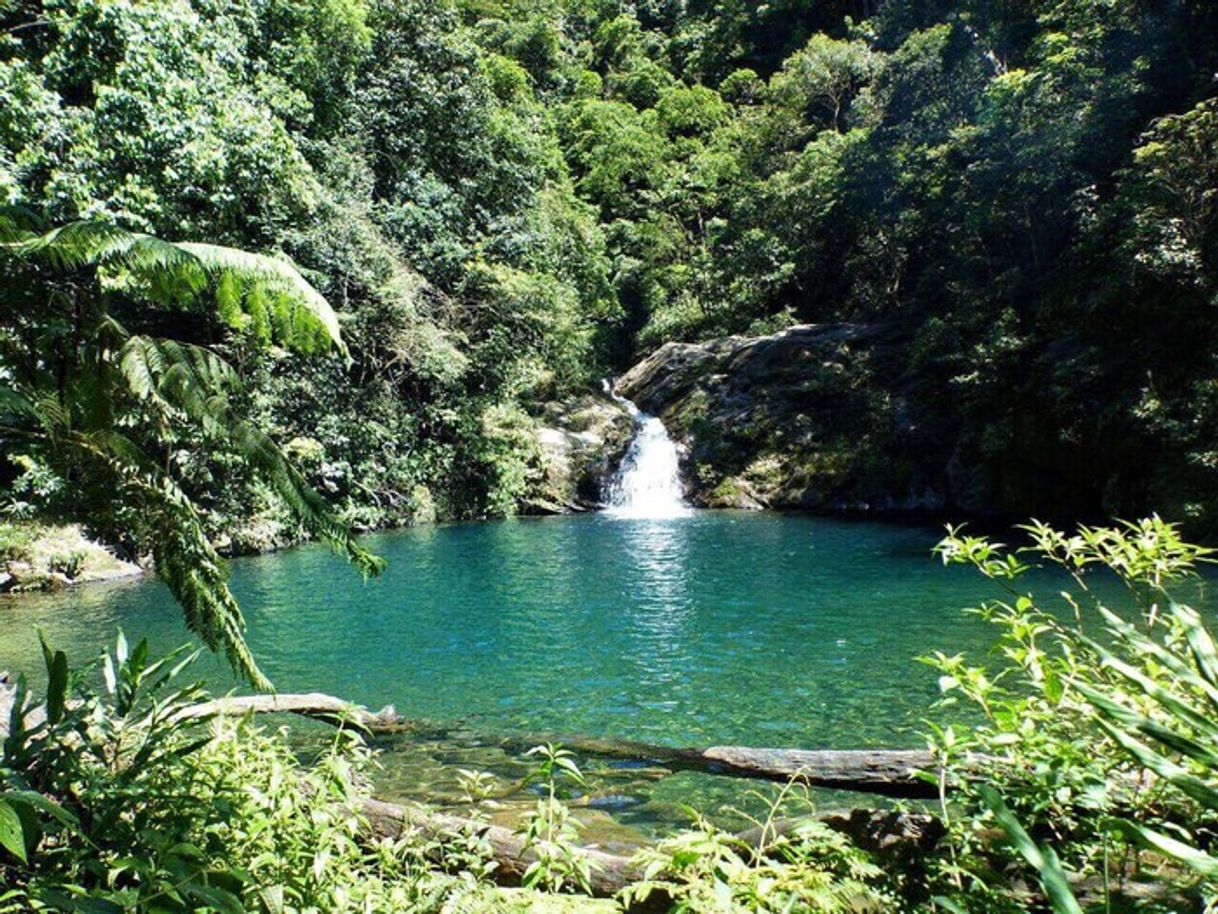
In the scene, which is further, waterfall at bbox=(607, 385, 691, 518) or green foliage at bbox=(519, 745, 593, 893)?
waterfall at bbox=(607, 385, 691, 518)

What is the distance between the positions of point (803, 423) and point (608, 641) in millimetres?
16133

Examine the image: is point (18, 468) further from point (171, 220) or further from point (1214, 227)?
point (1214, 227)

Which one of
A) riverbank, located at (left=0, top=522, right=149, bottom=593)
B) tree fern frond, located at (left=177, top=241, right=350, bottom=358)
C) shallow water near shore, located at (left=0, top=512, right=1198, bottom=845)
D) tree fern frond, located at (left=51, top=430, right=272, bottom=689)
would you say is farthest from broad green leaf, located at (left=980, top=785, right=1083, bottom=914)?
riverbank, located at (left=0, top=522, right=149, bottom=593)

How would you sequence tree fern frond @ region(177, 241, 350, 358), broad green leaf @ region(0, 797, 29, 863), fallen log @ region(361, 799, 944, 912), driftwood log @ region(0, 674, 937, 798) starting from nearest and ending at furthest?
broad green leaf @ region(0, 797, 29, 863) < fallen log @ region(361, 799, 944, 912) < driftwood log @ region(0, 674, 937, 798) < tree fern frond @ region(177, 241, 350, 358)

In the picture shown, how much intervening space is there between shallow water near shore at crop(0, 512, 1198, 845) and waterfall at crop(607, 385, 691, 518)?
25.7ft

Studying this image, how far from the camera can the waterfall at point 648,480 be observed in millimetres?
23781

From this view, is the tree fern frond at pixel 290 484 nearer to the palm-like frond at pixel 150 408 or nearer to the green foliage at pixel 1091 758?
the palm-like frond at pixel 150 408

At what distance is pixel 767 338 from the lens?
25641 mm

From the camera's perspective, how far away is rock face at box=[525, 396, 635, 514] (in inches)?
932

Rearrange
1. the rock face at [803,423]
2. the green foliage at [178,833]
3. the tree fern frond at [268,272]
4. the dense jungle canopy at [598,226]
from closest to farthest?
the green foliage at [178,833]
the tree fern frond at [268,272]
the dense jungle canopy at [598,226]
the rock face at [803,423]

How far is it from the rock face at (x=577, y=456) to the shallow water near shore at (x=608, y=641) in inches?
308

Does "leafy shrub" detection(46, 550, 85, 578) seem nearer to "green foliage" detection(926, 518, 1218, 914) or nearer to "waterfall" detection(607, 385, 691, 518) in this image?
"waterfall" detection(607, 385, 691, 518)

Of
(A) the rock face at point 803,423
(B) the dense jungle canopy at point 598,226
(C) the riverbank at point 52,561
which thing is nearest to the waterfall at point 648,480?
(A) the rock face at point 803,423

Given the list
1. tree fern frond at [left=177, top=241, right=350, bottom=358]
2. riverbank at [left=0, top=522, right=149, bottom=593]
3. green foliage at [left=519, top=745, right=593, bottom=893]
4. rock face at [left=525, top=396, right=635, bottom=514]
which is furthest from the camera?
rock face at [left=525, top=396, right=635, bottom=514]
